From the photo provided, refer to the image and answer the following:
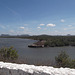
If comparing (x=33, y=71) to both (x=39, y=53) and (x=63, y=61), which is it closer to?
Result: (x=63, y=61)

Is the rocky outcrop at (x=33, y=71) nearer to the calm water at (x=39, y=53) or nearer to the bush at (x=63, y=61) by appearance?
the bush at (x=63, y=61)

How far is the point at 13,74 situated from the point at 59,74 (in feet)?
5.20

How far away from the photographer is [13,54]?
10.6 metres

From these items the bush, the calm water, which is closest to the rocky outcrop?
the bush

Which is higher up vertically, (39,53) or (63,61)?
(63,61)

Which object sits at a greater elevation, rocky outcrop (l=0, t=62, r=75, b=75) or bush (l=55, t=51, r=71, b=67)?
rocky outcrop (l=0, t=62, r=75, b=75)

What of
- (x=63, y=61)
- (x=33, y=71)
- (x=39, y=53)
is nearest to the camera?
(x=33, y=71)

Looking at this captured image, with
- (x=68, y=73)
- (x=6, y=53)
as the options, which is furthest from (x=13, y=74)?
(x=6, y=53)

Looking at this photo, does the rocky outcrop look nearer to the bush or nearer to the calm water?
the bush

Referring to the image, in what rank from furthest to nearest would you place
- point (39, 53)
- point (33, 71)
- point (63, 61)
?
point (39, 53)
point (63, 61)
point (33, 71)

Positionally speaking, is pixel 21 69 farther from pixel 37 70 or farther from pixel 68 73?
pixel 68 73

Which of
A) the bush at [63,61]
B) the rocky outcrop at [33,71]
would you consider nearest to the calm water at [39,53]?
the bush at [63,61]

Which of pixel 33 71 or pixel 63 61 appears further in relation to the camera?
pixel 63 61

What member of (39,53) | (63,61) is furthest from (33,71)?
(39,53)
